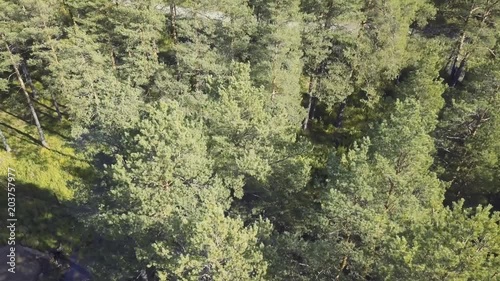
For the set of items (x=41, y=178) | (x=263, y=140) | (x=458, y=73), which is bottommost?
(x=41, y=178)

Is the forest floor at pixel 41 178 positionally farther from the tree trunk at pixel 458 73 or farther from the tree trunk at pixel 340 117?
the tree trunk at pixel 458 73

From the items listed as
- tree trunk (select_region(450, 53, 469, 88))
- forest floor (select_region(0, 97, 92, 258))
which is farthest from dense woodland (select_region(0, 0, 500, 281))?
tree trunk (select_region(450, 53, 469, 88))

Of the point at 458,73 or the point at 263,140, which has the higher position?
the point at 458,73

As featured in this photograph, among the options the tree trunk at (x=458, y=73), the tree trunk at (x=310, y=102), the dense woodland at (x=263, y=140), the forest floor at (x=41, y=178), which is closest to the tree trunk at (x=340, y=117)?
the dense woodland at (x=263, y=140)

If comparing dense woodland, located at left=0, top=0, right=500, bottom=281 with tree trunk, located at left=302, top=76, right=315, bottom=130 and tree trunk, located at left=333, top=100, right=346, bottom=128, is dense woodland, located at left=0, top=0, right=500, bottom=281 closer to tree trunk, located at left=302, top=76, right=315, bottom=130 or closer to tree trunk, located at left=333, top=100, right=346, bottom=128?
tree trunk, located at left=333, top=100, right=346, bottom=128

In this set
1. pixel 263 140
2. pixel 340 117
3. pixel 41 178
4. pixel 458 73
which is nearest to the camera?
pixel 263 140

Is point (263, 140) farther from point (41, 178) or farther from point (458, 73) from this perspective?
point (458, 73)

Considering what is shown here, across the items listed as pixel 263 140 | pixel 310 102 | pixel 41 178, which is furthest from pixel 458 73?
pixel 41 178

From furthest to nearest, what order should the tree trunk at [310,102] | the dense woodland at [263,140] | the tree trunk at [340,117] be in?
the tree trunk at [340,117] → the tree trunk at [310,102] → the dense woodland at [263,140]
